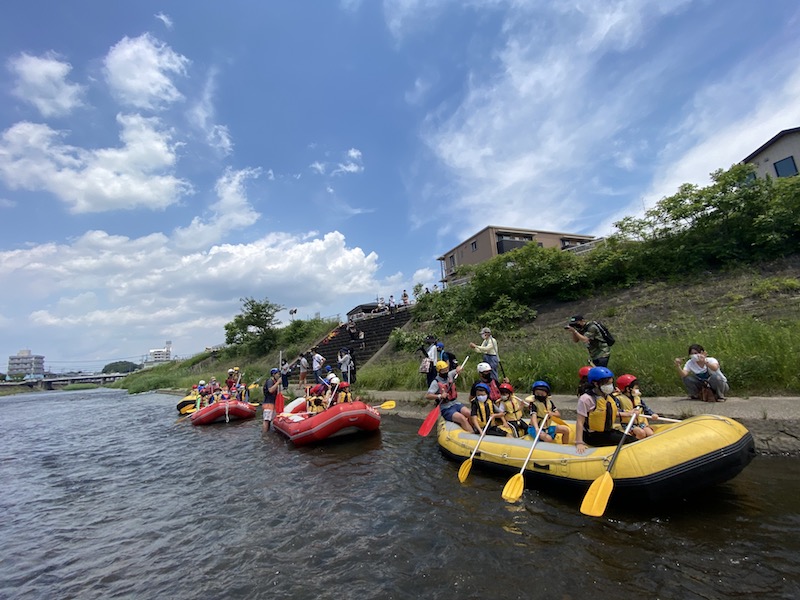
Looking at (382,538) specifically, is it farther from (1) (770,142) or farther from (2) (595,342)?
(1) (770,142)

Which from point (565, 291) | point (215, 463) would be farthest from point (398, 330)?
point (215, 463)

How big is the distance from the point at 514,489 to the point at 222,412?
11.4 m

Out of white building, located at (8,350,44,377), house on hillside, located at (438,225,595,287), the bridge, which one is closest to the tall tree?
house on hillside, located at (438,225,595,287)

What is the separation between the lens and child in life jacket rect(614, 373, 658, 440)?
15.8 ft

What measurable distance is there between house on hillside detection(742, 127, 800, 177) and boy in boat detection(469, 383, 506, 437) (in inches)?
827

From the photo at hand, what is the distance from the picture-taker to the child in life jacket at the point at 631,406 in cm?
480

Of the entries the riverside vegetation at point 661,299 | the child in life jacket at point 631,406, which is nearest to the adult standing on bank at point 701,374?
the riverside vegetation at point 661,299

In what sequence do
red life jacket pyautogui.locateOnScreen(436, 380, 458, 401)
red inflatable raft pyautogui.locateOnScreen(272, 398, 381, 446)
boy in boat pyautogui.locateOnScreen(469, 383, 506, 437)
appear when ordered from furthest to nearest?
1. red inflatable raft pyautogui.locateOnScreen(272, 398, 381, 446)
2. red life jacket pyautogui.locateOnScreen(436, 380, 458, 401)
3. boy in boat pyautogui.locateOnScreen(469, 383, 506, 437)

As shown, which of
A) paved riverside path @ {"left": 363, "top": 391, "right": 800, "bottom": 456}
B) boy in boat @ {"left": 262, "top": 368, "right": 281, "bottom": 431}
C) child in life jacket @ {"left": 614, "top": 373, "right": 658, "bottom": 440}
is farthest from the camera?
boy in boat @ {"left": 262, "top": 368, "right": 281, "bottom": 431}

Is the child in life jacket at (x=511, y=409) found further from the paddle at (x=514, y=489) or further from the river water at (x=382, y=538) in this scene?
the paddle at (x=514, y=489)

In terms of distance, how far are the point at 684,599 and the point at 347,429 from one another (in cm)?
679

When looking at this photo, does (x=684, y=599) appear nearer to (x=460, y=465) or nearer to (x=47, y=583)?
(x=460, y=465)

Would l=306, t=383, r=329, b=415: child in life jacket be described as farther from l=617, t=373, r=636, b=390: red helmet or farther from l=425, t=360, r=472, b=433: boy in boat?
l=617, t=373, r=636, b=390: red helmet

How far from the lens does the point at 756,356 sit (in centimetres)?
670
